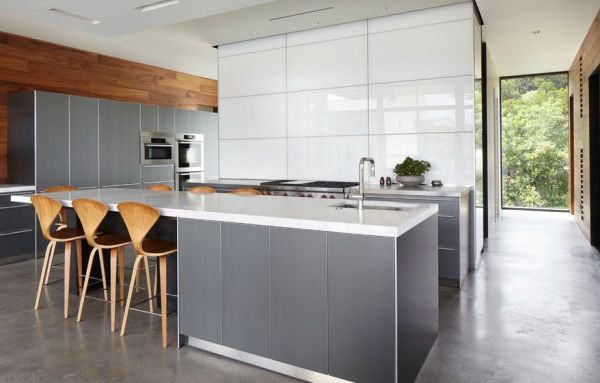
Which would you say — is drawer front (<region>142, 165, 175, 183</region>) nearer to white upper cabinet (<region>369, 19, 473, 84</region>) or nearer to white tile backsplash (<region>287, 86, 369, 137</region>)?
white tile backsplash (<region>287, 86, 369, 137</region>)

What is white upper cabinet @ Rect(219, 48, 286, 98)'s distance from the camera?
566 centimetres

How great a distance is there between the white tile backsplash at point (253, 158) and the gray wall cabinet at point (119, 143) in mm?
1378

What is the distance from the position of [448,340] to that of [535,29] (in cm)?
439

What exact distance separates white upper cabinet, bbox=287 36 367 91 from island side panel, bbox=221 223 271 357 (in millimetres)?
3095

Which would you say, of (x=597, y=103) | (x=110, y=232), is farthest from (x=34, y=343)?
(x=597, y=103)

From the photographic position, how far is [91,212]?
313cm

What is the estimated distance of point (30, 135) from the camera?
5.36m

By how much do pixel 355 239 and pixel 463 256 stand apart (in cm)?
251

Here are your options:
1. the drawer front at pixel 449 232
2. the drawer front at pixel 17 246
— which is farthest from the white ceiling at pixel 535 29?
the drawer front at pixel 17 246

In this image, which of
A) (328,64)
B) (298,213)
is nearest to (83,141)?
(328,64)

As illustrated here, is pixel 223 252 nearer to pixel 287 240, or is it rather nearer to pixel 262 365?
pixel 287 240

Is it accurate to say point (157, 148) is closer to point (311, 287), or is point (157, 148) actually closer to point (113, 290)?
point (113, 290)

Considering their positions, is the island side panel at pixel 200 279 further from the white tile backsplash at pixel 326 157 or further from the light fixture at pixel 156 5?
the white tile backsplash at pixel 326 157

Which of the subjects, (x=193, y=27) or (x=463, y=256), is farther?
(x=193, y=27)
